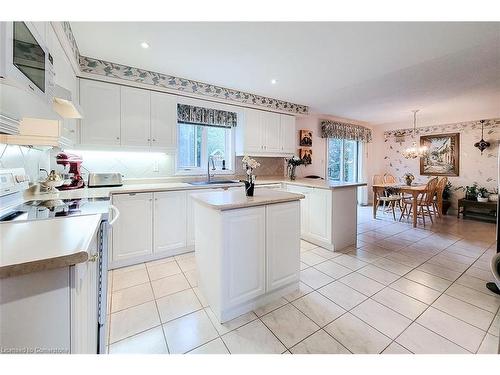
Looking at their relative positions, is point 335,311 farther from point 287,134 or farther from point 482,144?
point 482,144

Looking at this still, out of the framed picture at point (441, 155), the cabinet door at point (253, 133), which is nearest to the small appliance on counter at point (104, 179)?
the cabinet door at point (253, 133)

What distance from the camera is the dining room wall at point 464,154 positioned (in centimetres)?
486

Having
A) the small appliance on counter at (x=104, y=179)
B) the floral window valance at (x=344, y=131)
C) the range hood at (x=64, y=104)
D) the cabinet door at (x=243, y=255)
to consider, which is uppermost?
the floral window valance at (x=344, y=131)

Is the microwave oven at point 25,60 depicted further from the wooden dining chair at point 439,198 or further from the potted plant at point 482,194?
A: the potted plant at point 482,194

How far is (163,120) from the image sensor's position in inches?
119

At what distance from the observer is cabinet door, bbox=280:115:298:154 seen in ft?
14.0

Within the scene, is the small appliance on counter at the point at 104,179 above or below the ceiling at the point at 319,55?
below

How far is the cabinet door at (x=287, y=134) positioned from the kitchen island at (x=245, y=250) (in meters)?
2.48

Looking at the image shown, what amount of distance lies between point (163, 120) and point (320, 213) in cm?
252

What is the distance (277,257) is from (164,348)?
102cm

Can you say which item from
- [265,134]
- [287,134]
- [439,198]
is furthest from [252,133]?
[439,198]

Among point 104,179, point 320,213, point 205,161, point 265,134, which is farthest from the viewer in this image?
point 265,134

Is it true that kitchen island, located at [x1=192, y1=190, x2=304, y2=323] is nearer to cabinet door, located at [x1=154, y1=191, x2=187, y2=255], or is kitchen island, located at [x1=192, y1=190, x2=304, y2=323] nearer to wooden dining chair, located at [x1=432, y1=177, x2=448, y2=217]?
cabinet door, located at [x1=154, y1=191, x2=187, y2=255]
